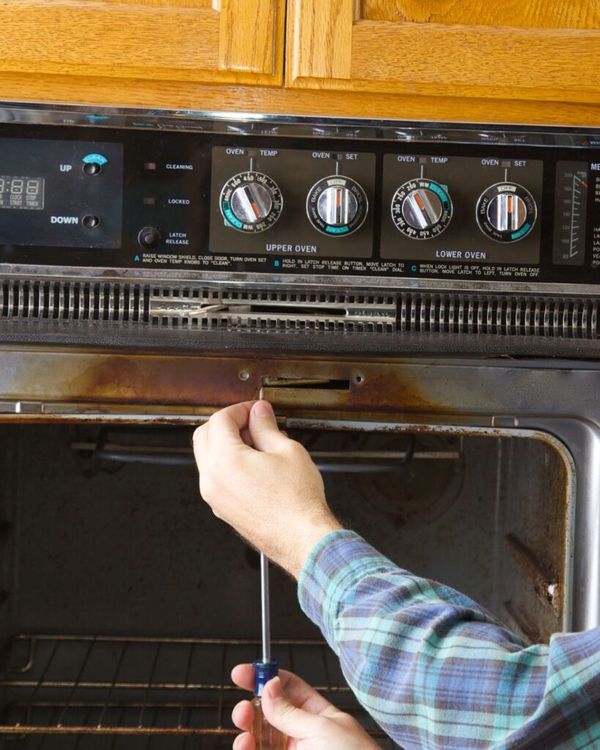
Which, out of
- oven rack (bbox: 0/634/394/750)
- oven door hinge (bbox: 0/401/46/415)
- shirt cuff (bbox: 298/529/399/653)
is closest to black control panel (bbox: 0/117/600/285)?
oven door hinge (bbox: 0/401/46/415)

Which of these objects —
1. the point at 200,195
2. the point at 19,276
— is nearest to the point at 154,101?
the point at 200,195

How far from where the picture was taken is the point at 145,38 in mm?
846

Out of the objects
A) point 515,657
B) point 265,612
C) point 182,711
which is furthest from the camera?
point 182,711

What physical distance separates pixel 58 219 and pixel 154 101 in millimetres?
146

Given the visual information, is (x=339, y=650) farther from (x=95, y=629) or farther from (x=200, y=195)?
(x=95, y=629)

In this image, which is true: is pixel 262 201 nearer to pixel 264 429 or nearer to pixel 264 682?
pixel 264 429

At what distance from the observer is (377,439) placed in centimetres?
117

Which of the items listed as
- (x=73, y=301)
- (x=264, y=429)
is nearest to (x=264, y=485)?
(x=264, y=429)

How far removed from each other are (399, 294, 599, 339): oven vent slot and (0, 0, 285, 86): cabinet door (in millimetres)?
276

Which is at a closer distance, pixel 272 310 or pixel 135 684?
pixel 272 310

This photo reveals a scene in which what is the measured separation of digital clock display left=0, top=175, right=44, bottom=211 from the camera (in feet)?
2.85

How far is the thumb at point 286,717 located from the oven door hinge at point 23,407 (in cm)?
32

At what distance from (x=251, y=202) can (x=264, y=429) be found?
0.72 feet

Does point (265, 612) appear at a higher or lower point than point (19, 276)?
lower
